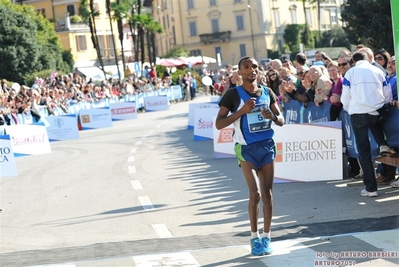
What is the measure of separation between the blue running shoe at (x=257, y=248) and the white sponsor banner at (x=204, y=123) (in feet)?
46.4

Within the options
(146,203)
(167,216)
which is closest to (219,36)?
(146,203)

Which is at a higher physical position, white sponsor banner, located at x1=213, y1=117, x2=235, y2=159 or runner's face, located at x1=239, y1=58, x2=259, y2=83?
runner's face, located at x1=239, y1=58, x2=259, y2=83

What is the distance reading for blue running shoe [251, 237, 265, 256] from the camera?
28.4 ft

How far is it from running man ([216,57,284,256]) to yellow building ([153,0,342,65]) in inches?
4307

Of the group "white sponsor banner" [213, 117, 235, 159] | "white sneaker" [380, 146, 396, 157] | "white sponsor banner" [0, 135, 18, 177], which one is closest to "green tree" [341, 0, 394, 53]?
"white sponsor banner" [213, 117, 235, 159]

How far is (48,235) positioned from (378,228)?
408 centimetres

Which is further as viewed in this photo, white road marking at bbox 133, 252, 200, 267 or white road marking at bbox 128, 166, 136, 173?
white road marking at bbox 128, 166, 136, 173

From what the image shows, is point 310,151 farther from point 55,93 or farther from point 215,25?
point 215,25

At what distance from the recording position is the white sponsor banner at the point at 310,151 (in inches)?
542

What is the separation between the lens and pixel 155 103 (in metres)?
47.4

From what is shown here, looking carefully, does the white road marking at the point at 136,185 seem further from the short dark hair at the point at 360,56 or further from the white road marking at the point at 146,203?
the short dark hair at the point at 360,56

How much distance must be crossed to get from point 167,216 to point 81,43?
87411mm

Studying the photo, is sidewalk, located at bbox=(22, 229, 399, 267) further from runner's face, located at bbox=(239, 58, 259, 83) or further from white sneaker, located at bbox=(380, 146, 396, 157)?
white sneaker, located at bbox=(380, 146, 396, 157)

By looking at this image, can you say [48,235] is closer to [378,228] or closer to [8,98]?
[378,228]
